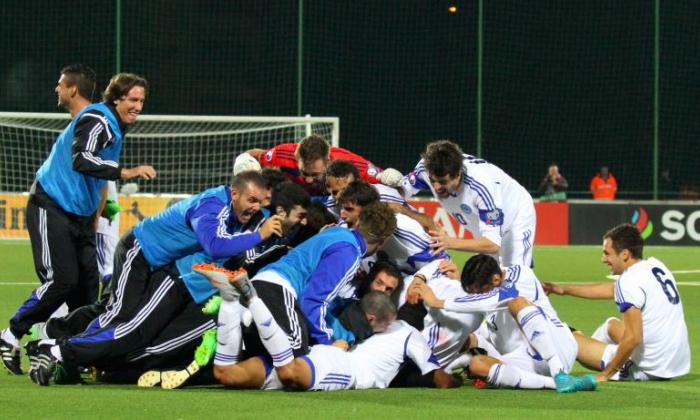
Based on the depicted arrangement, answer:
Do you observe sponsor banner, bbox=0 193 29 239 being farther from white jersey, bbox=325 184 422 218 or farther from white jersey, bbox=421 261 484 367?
white jersey, bbox=421 261 484 367

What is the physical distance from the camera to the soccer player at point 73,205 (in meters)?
7.35

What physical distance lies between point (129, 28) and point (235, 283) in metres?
24.5

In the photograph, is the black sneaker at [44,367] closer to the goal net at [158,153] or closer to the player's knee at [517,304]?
the player's knee at [517,304]

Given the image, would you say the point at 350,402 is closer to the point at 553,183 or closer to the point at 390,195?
the point at 390,195

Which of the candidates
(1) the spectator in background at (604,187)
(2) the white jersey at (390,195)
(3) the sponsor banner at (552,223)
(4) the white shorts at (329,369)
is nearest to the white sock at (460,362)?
(4) the white shorts at (329,369)

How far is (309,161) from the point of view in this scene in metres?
8.07

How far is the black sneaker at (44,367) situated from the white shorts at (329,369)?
1.39 meters

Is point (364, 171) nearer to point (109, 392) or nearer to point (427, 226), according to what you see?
point (427, 226)

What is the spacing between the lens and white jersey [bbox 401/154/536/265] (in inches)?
317

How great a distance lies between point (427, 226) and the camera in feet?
26.9

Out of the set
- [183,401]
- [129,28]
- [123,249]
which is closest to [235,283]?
[183,401]

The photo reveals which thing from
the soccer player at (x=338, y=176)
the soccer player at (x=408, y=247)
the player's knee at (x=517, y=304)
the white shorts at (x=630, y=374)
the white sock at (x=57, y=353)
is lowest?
the white shorts at (x=630, y=374)

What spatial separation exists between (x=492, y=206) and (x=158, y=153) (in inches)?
647

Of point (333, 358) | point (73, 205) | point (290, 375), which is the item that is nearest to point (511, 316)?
point (333, 358)
